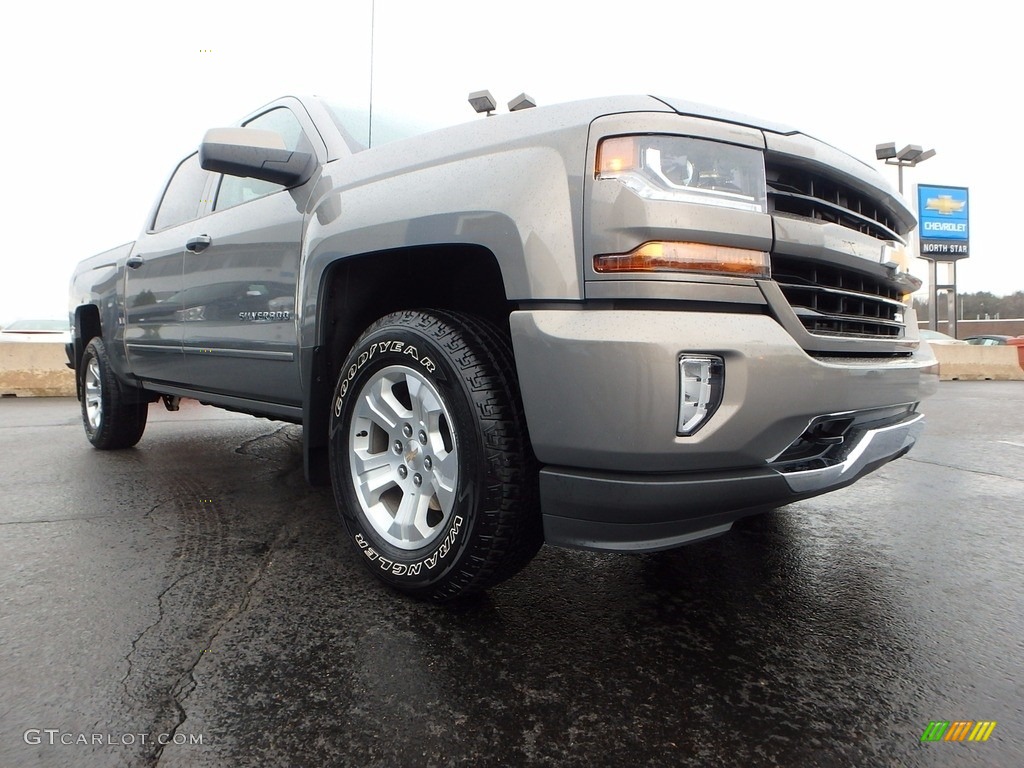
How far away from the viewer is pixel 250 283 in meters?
2.98

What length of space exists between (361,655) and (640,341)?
104cm

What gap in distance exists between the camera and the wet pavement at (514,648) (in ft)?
4.64

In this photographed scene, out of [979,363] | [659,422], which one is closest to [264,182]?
[659,422]

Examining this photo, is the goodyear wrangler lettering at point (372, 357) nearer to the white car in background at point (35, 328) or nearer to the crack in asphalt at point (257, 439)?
the crack in asphalt at point (257, 439)

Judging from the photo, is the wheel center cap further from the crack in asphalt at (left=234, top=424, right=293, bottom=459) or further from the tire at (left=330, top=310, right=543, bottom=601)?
the crack in asphalt at (left=234, top=424, right=293, bottom=459)

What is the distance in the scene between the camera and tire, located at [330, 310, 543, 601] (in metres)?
1.85

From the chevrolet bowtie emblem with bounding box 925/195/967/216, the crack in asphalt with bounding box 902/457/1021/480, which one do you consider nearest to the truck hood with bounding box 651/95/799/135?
the crack in asphalt with bounding box 902/457/1021/480

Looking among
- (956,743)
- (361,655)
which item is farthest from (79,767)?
(956,743)

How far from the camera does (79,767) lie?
4.37 feet

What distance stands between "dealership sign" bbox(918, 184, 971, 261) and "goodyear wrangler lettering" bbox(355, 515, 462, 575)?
32137 millimetres

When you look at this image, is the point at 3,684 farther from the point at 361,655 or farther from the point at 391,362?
the point at 391,362

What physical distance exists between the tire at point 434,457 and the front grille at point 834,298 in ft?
2.53

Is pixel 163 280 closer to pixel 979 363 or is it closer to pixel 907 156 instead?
pixel 979 363

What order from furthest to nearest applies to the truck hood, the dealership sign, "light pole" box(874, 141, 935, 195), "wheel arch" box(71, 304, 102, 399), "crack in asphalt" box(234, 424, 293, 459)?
the dealership sign < "light pole" box(874, 141, 935, 195) < "wheel arch" box(71, 304, 102, 399) < "crack in asphalt" box(234, 424, 293, 459) < the truck hood
